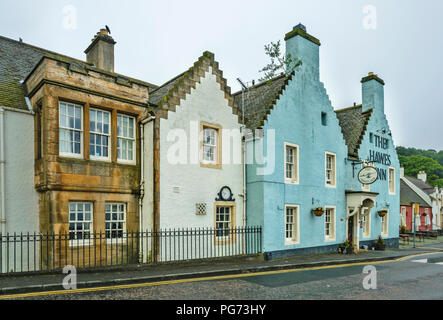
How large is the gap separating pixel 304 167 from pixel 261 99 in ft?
14.0

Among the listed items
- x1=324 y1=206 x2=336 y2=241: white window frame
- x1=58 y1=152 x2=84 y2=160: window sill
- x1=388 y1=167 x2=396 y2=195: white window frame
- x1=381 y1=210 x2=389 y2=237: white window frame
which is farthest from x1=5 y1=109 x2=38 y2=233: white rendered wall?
x1=388 y1=167 x2=396 y2=195: white window frame

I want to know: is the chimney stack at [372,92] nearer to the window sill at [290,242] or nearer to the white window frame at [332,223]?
the white window frame at [332,223]

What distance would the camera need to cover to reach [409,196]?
147 ft

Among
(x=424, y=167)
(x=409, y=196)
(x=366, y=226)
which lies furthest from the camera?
(x=424, y=167)

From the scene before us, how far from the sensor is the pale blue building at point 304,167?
15961 millimetres

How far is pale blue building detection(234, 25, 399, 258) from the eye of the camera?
16.0 meters

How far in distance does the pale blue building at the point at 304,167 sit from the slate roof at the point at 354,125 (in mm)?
96

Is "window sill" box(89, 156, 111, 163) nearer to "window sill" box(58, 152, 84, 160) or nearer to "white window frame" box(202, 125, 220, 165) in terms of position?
"window sill" box(58, 152, 84, 160)

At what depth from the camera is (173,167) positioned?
13.7 m

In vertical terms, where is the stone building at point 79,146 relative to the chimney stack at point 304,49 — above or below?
below

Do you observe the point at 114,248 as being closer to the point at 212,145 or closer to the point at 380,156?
the point at 212,145

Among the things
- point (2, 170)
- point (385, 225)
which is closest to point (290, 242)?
point (385, 225)

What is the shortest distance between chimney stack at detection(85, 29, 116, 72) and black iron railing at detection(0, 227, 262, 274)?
9.78 m

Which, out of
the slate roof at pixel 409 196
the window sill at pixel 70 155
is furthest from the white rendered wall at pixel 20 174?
the slate roof at pixel 409 196
